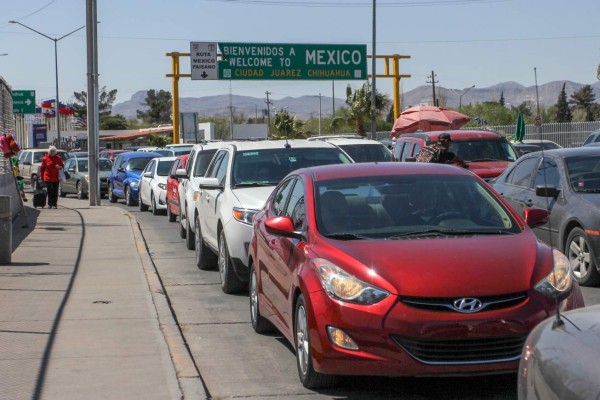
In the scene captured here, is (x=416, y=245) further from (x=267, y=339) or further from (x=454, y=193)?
(x=267, y=339)

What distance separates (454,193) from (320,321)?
6.44 ft

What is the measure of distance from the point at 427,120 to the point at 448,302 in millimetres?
30231

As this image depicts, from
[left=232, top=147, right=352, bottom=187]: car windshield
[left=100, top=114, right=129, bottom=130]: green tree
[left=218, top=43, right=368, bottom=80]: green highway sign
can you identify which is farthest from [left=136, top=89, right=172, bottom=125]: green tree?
[left=232, top=147, right=352, bottom=187]: car windshield

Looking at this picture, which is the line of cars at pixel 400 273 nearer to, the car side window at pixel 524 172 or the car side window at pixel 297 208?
the car side window at pixel 297 208

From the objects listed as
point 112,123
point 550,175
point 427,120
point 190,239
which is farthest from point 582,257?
point 112,123

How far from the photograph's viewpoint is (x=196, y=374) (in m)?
7.83

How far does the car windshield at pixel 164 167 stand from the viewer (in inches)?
1059

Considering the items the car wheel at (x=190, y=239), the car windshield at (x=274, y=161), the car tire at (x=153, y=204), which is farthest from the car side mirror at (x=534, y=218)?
the car tire at (x=153, y=204)

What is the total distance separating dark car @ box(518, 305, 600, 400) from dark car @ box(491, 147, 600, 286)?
22.6 ft

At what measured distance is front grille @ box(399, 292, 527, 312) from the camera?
653cm

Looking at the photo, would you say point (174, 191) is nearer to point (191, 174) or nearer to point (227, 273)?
point (191, 174)

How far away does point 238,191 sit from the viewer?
12.4m

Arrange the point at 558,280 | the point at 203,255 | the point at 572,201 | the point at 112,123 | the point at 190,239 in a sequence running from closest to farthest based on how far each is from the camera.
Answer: the point at 558,280 → the point at 572,201 → the point at 203,255 → the point at 190,239 → the point at 112,123

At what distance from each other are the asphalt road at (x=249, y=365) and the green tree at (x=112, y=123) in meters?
141
